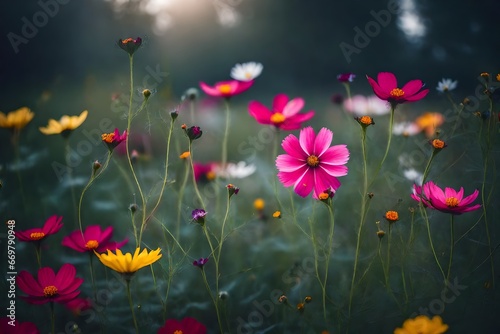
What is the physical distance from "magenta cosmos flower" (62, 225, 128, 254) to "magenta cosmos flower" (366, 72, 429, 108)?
0.58 meters

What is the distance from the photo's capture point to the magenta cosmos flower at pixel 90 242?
89 centimetres

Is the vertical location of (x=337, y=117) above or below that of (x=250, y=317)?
below

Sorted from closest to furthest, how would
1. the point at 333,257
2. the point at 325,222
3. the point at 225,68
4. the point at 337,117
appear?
1. the point at 333,257
2. the point at 325,222
3. the point at 337,117
4. the point at 225,68

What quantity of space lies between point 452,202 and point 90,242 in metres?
A: 0.70

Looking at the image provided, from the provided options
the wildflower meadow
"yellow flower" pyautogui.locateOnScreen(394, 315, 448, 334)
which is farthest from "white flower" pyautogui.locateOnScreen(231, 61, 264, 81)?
"yellow flower" pyautogui.locateOnScreen(394, 315, 448, 334)

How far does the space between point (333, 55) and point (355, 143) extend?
312 cm

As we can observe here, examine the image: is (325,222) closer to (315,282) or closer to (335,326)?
(315,282)

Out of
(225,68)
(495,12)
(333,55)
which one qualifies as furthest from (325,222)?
(225,68)

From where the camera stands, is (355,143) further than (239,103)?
No

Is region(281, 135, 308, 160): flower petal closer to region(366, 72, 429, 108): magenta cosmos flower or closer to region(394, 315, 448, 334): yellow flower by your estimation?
region(366, 72, 429, 108): magenta cosmos flower

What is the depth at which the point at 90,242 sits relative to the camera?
2.94 ft

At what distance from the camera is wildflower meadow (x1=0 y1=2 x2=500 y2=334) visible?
845mm

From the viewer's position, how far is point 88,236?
93 centimetres

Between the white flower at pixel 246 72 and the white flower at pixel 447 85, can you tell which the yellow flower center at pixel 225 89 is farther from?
the white flower at pixel 447 85
